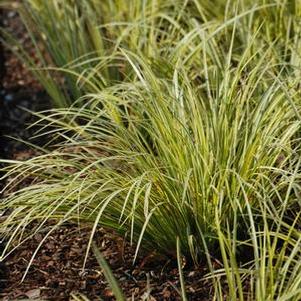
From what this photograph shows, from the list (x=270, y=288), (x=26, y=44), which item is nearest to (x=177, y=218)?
(x=270, y=288)

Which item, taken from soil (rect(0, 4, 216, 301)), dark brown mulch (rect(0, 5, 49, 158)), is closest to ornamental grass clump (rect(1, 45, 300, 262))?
soil (rect(0, 4, 216, 301))

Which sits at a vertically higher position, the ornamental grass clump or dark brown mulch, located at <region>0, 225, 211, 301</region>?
the ornamental grass clump

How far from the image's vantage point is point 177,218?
9.05 feet

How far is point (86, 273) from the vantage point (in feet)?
9.38

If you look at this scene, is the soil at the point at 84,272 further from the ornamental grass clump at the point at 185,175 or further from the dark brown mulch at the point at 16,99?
the dark brown mulch at the point at 16,99

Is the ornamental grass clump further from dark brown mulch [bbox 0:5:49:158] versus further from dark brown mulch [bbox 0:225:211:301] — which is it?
dark brown mulch [bbox 0:5:49:158]

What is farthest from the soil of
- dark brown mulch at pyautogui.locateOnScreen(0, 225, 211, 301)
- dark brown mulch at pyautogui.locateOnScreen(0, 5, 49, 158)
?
dark brown mulch at pyautogui.locateOnScreen(0, 5, 49, 158)

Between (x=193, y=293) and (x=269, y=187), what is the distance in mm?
469

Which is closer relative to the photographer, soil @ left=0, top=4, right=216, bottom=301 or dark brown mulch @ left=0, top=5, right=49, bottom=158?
soil @ left=0, top=4, right=216, bottom=301

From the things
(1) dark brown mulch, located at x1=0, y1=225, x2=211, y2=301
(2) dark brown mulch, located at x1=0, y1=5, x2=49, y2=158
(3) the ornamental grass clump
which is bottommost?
(1) dark brown mulch, located at x1=0, y1=225, x2=211, y2=301

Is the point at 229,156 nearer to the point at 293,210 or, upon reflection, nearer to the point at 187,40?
the point at 293,210

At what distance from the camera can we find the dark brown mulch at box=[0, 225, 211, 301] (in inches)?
108

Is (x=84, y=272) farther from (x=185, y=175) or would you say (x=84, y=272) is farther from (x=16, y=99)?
(x=16, y=99)

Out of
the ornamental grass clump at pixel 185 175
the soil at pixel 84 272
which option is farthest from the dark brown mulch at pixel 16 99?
the ornamental grass clump at pixel 185 175
